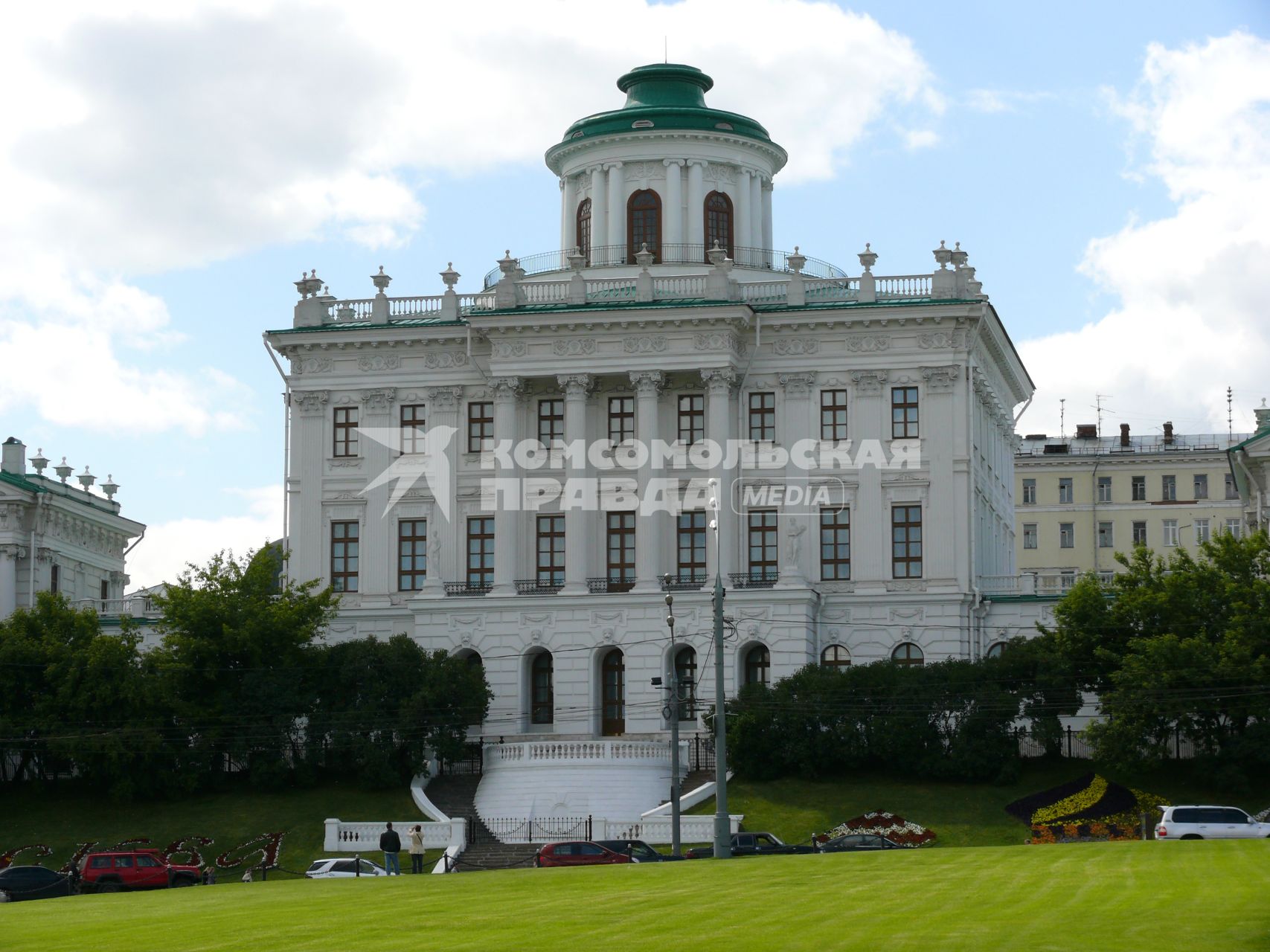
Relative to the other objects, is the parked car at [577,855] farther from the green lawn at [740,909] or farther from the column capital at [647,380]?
the column capital at [647,380]

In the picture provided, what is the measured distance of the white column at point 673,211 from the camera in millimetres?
87625

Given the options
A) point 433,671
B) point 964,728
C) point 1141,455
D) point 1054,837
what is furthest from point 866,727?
point 1141,455

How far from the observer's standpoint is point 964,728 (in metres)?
70.6

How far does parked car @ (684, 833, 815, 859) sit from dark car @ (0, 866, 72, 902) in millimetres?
15915

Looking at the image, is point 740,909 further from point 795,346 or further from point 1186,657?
point 795,346

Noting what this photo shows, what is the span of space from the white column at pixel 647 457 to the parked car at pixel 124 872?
2636 centimetres

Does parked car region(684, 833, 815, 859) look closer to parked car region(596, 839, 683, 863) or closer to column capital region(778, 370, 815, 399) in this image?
parked car region(596, 839, 683, 863)

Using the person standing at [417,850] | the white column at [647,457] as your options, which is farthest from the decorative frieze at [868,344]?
the person standing at [417,850]

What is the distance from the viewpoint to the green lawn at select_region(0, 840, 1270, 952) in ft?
103

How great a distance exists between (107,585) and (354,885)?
63908mm

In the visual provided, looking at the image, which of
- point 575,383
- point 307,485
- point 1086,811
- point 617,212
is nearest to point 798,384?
point 575,383

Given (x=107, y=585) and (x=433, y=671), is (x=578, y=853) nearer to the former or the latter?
(x=433, y=671)

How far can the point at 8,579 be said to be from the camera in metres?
95.2

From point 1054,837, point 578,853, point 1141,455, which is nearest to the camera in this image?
point 578,853
